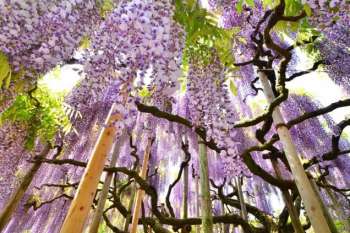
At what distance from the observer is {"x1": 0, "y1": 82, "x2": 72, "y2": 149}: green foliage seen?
4551 mm

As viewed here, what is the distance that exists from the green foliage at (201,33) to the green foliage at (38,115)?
7.87 ft

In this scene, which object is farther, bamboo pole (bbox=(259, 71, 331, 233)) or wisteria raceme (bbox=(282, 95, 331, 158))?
wisteria raceme (bbox=(282, 95, 331, 158))

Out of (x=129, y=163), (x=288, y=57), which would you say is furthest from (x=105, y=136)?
(x=129, y=163)

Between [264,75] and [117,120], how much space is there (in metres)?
2.78

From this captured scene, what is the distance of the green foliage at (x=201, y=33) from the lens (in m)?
2.56

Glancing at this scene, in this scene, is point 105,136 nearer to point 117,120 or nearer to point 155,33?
point 117,120

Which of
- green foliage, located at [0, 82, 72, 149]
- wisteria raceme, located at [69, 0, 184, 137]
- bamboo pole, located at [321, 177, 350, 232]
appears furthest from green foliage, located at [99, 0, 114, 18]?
bamboo pole, located at [321, 177, 350, 232]

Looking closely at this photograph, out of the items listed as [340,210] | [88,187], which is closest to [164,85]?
[88,187]

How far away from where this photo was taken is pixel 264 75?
4184mm

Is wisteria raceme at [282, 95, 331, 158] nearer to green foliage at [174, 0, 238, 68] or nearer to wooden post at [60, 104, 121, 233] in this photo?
green foliage at [174, 0, 238, 68]

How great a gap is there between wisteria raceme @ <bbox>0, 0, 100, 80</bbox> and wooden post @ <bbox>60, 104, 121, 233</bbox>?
0.73 m

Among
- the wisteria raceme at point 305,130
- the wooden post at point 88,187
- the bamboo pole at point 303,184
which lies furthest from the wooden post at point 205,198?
the wisteria raceme at point 305,130

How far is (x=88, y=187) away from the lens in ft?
6.05

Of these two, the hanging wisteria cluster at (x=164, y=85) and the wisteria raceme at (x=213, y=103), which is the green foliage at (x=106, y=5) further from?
the wisteria raceme at (x=213, y=103)
